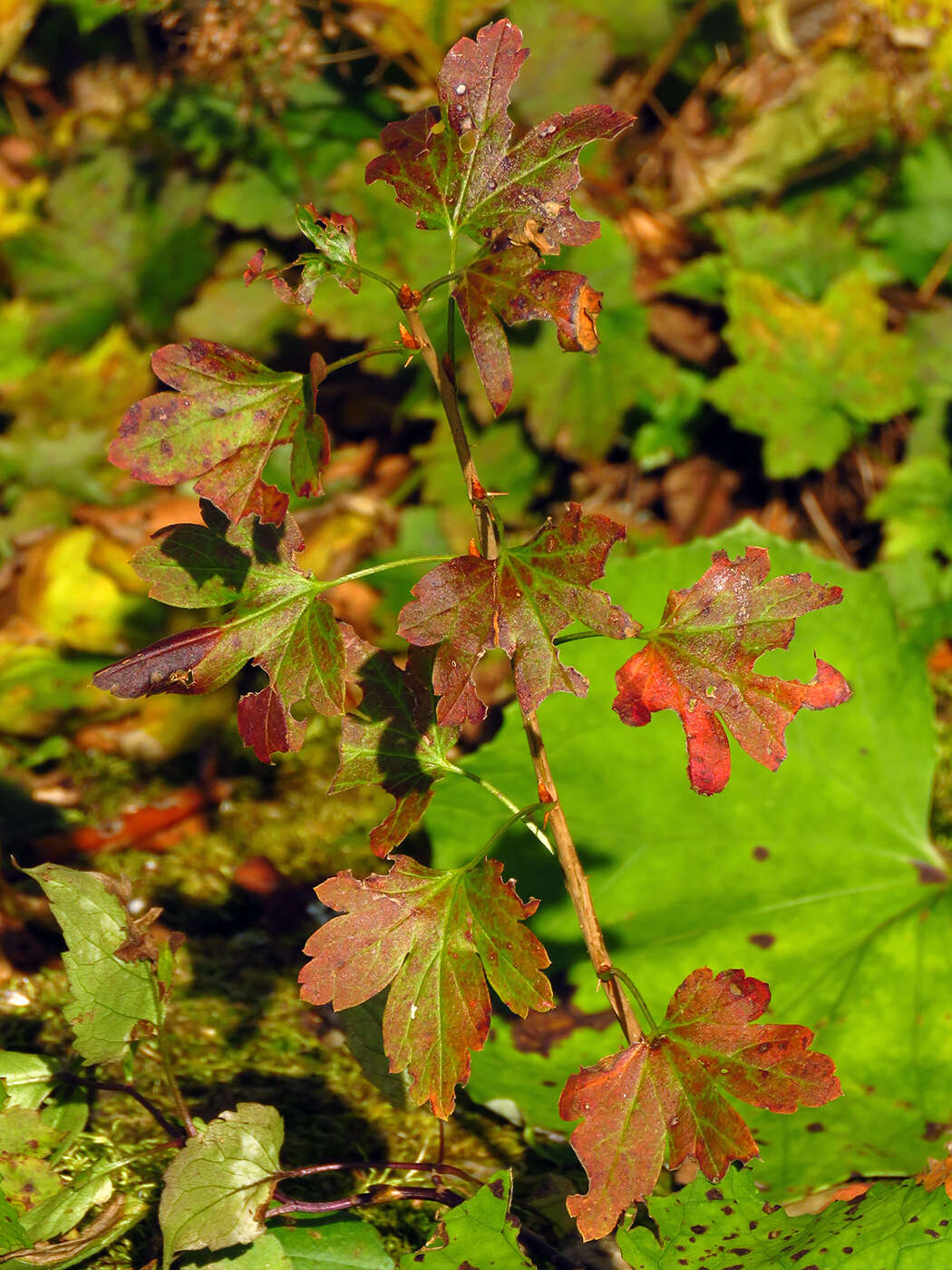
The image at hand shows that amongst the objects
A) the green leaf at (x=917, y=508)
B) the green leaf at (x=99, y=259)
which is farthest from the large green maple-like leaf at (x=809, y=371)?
the green leaf at (x=99, y=259)

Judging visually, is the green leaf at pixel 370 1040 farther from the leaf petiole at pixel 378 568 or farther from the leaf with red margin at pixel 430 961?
the leaf petiole at pixel 378 568

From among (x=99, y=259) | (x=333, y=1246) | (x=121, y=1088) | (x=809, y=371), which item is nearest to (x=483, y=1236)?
(x=333, y=1246)

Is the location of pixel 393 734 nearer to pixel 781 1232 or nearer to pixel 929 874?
pixel 781 1232

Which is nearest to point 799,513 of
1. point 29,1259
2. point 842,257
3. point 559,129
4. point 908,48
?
Answer: point 842,257

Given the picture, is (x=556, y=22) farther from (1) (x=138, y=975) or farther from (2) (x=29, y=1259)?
(2) (x=29, y=1259)

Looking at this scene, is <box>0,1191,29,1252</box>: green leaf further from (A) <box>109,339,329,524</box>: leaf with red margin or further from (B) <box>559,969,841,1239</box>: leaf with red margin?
(A) <box>109,339,329,524</box>: leaf with red margin

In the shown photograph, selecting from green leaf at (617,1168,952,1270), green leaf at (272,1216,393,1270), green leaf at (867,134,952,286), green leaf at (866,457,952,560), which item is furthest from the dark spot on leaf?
green leaf at (867,134,952,286)
